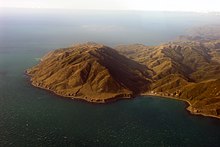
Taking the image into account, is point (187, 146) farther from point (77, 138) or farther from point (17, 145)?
point (17, 145)

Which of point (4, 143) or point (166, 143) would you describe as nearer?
point (4, 143)

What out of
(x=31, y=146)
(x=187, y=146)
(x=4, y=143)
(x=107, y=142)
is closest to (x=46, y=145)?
(x=31, y=146)

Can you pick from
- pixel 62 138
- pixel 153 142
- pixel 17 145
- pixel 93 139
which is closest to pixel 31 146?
pixel 17 145

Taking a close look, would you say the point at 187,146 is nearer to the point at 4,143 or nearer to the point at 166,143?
the point at 166,143

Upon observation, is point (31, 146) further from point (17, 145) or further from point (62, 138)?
point (62, 138)

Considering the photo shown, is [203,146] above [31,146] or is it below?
below

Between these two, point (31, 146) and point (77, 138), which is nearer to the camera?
point (31, 146)

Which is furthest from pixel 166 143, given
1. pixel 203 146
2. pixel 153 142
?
pixel 203 146
